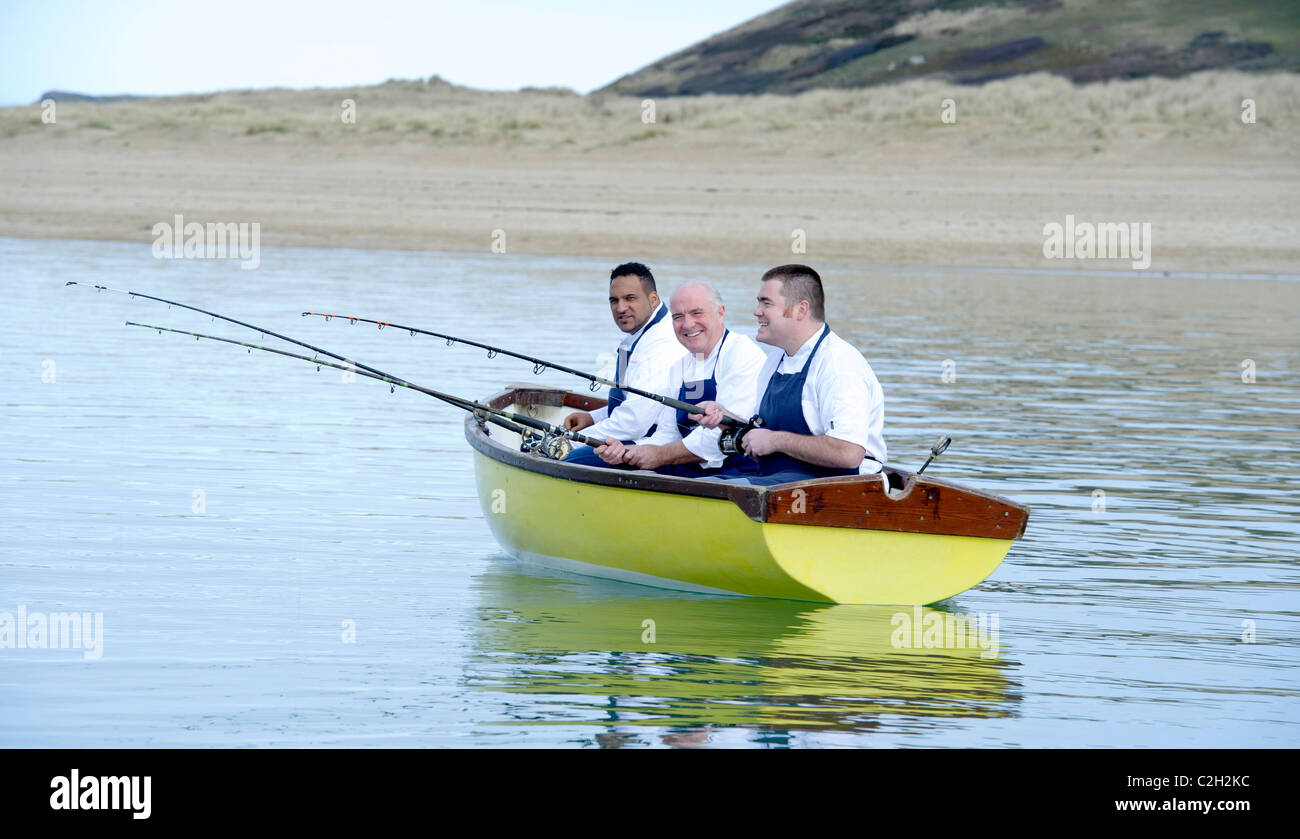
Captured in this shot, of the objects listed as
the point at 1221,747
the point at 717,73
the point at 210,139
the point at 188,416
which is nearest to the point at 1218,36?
the point at 717,73

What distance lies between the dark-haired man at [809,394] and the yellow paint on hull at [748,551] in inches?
12.6

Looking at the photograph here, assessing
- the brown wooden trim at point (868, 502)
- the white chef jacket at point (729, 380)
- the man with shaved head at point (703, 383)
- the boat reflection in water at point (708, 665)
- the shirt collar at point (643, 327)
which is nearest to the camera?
the boat reflection in water at point (708, 665)

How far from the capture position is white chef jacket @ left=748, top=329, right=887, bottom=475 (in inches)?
296

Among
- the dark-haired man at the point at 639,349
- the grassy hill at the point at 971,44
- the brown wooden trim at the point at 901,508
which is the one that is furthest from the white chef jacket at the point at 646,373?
the grassy hill at the point at 971,44

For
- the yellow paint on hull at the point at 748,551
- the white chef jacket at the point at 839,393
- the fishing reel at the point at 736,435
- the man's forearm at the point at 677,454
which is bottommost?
the yellow paint on hull at the point at 748,551

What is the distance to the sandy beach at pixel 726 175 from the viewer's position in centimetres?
2894

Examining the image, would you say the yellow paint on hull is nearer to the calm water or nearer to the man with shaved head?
the calm water

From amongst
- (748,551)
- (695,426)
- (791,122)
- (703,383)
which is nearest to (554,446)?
(695,426)

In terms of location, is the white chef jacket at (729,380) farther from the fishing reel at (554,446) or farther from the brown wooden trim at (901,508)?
the brown wooden trim at (901,508)

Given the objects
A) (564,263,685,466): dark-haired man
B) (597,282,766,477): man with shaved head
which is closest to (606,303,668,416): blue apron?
(564,263,685,466): dark-haired man

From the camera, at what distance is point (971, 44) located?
69.1m

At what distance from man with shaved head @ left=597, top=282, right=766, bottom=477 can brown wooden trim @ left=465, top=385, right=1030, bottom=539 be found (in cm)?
37

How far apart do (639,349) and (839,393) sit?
1.40m

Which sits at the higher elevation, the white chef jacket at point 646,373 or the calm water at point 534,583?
the white chef jacket at point 646,373
